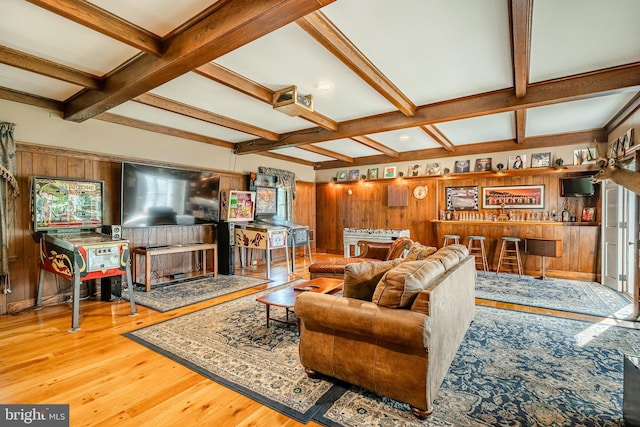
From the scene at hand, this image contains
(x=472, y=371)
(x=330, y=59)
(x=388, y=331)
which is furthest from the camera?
(x=330, y=59)

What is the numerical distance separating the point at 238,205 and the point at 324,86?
343cm

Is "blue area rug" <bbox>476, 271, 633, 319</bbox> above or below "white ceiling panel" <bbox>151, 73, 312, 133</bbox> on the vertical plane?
below

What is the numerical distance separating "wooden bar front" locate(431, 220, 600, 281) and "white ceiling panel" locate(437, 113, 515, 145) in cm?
170

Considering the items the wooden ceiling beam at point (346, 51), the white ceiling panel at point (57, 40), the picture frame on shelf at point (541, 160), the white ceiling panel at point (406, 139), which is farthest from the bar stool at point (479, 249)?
the white ceiling panel at point (57, 40)

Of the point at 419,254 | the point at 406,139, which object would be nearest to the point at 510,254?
the point at 406,139

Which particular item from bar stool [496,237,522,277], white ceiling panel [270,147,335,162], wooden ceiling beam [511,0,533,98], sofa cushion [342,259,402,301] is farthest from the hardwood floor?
white ceiling panel [270,147,335,162]

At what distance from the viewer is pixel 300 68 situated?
10.1ft

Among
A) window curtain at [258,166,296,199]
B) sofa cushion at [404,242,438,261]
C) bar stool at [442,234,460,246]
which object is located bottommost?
bar stool at [442,234,460,246]

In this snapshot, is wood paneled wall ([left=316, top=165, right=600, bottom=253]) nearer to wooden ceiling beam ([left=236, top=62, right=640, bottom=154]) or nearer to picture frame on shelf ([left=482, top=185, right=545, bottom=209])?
picture frame on shelf ([left=482, top=185, right=545, bottom=209])

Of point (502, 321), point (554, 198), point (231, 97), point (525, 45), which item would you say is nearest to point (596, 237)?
point (554, 198)

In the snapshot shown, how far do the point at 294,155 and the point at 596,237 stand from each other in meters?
6.36

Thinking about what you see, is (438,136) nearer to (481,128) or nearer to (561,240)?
(481,128)

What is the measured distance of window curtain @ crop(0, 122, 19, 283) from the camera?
11.5 feet

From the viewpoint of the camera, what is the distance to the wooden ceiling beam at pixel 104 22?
2.02 meters
